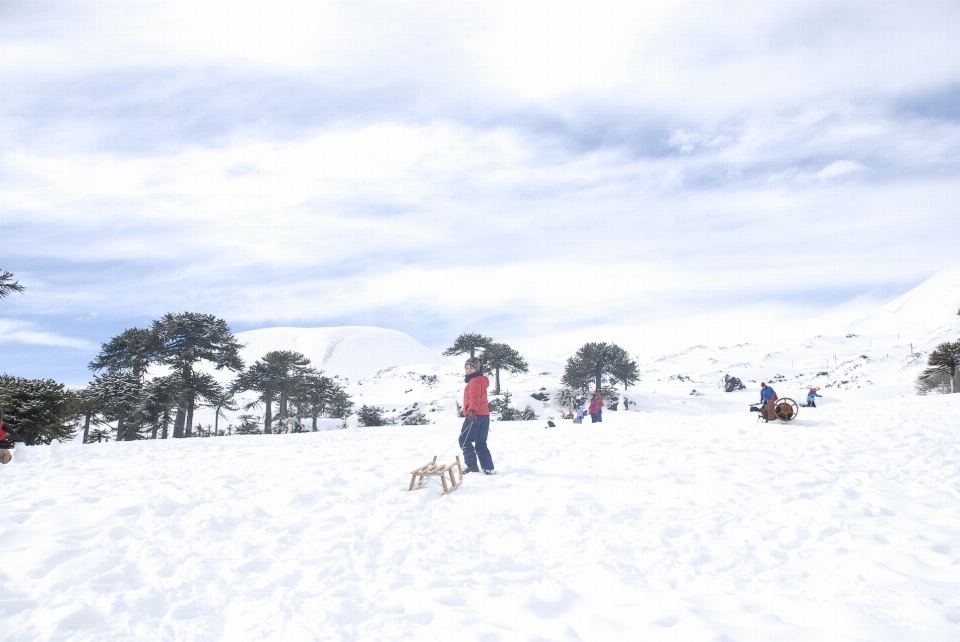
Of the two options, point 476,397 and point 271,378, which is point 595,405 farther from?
point 271,378

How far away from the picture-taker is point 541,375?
69500 mm

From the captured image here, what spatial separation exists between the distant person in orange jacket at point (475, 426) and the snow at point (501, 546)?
472 millimetres

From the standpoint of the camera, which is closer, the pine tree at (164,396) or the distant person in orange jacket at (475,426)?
the distant person in orange jacket at (475,426)

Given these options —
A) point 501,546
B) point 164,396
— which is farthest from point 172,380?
point 501,546

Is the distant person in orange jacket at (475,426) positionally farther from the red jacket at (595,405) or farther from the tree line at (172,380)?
the tree line at (172,380)

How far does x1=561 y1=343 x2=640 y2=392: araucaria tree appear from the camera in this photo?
43.1 meters

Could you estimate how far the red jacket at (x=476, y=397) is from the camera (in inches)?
337

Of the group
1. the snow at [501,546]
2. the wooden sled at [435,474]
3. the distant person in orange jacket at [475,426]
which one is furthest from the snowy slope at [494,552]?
the distant person in orange jacket at [475,426]

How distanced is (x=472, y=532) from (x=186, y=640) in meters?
2.91

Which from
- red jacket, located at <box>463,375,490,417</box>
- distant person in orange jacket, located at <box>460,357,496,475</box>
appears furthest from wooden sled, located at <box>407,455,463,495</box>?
red jacket, located at <box>463,375,490,417</box>


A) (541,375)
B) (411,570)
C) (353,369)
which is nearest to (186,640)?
(411,570)

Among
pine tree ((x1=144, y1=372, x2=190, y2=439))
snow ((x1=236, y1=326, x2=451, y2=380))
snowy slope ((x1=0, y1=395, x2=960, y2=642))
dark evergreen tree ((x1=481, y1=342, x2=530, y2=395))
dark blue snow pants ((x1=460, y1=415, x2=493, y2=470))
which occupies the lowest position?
snowy slope ((x1=0, y1=395, x2=960, y2=642))

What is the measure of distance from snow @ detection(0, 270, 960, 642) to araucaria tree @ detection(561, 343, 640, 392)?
3252cm

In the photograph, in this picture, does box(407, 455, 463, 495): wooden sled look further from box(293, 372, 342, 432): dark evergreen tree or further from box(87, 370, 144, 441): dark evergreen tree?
box(293, 372, 342, 432): dark evergreen tree
